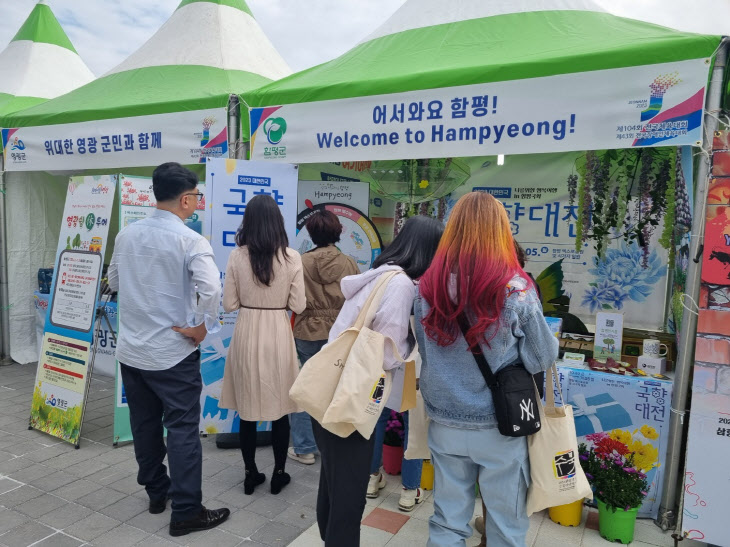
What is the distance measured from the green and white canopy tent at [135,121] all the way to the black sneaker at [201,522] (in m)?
2.35

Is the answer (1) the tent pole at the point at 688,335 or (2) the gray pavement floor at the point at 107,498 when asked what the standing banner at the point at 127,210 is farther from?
(1) the tent pole at the point at 688,335

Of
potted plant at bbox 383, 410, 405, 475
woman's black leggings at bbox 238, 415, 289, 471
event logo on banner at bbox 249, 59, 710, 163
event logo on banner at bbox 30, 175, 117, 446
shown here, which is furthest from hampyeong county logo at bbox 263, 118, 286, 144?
potted plant at bbox 383, 410, 405, 475

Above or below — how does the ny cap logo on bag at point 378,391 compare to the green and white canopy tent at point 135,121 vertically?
below

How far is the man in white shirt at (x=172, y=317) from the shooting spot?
98.0 inches

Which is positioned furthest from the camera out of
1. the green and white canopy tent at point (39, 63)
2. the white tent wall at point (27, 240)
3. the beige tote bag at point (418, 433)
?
the green and white canopy tent at point (39, 63)

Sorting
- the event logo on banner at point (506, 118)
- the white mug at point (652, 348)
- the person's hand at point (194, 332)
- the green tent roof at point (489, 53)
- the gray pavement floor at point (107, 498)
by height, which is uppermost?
the green tent roof at point (489, 53)

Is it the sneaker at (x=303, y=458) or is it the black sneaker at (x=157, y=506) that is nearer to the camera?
the black sneaker at (x=157, y=506)

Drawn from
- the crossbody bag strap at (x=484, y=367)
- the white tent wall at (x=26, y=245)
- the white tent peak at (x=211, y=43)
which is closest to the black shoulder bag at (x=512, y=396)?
the crossbody bag strap at (x=484, y=367)

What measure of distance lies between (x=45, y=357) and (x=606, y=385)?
3787 mm

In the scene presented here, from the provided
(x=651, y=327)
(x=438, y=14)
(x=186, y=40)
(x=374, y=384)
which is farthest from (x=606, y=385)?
(x=186, y=40)

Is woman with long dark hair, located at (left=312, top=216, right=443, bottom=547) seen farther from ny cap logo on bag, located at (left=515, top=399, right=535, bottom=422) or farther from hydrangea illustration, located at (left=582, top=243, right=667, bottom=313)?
hydrangea illustration, located at (left=582, top=243, right=667, bottom=313)

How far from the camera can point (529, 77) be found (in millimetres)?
2732

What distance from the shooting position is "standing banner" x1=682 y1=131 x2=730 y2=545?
242cm

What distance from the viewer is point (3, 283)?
541 centimetres
